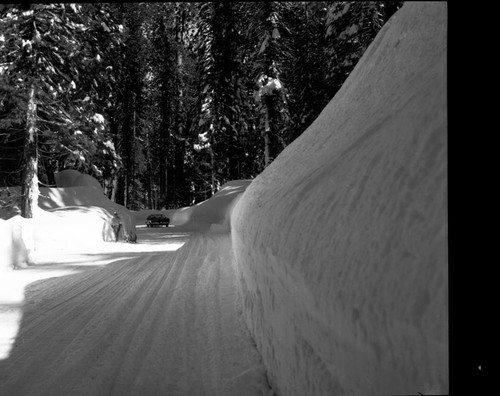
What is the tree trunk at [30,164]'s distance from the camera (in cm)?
1584

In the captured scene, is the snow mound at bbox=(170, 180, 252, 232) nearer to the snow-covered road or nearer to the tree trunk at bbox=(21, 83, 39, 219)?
the tree trunk at bbox=(21, 83, 39, 219)

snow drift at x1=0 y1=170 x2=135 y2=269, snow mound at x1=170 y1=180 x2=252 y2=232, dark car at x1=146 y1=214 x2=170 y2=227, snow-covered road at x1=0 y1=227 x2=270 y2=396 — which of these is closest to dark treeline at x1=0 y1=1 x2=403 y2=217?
snow drift at x1=0 y1=170 x2=135 y2=269

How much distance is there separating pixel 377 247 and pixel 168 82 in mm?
43895

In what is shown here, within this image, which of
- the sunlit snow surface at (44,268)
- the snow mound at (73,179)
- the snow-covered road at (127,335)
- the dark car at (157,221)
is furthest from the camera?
the dark car at (157,221)

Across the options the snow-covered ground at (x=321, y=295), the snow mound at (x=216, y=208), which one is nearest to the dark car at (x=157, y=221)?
the snow mound at (x=216, y=208)

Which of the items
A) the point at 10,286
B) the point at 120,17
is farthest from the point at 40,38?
the point at 10,286

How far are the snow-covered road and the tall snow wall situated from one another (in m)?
0.92

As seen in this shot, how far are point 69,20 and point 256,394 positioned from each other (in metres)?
Result: 19.7

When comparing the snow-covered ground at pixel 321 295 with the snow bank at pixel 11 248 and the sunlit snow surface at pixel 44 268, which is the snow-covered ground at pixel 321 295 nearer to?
the sunlit snow surface at pixel 44 268

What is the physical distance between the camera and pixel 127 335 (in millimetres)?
4680

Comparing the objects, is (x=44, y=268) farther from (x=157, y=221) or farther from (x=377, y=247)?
(x=157, y=221)

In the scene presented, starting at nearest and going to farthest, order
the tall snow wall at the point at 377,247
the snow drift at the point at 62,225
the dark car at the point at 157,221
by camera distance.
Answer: the tall snow wall at the point at 377,247, the snow drift at the point at 62,225, the dark car at the point at 157,221

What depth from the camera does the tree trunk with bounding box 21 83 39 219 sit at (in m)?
15.8

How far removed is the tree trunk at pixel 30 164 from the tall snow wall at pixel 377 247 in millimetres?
15821
